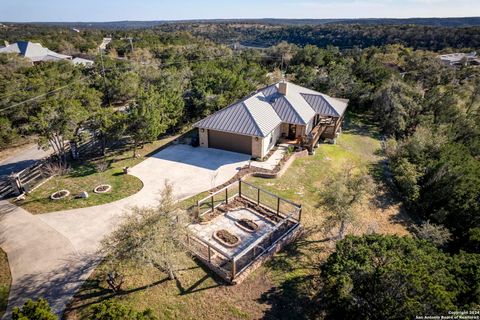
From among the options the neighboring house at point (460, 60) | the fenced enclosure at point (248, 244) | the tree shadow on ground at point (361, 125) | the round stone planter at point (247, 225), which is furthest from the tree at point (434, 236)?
the neighboring house at point (460, 60)

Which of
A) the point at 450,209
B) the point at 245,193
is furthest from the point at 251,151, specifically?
the point at 450,209

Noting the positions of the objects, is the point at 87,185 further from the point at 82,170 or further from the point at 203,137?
the point at 203,137

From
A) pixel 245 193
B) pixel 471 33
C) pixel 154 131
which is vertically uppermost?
pixel 471 33

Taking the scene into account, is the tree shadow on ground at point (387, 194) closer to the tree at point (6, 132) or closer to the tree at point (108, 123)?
the tree at point (108, 123)

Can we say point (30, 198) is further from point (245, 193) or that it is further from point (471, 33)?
point (471, 33)

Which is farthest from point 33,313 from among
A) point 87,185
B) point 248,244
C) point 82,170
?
point 82,170

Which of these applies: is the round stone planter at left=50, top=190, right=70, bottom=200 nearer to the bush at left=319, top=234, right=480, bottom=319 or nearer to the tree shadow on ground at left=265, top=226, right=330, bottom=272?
the tree shadow on ground at left=265, top=226, right=330, bottom=272
